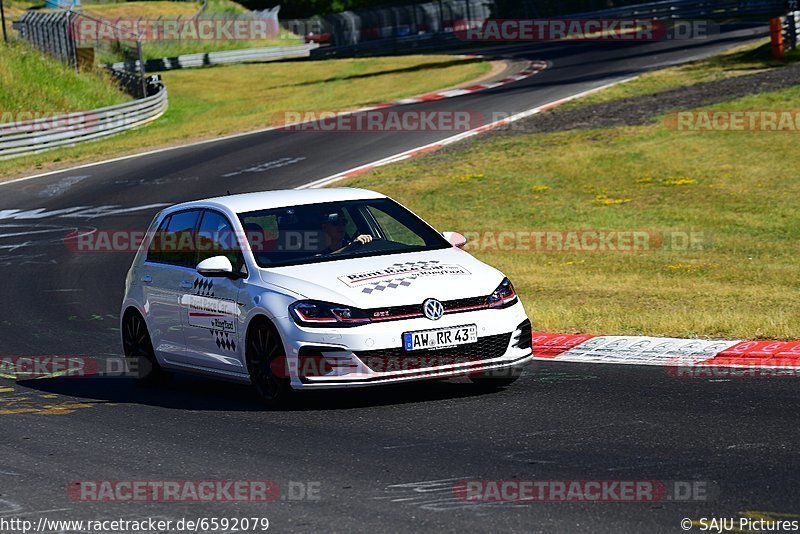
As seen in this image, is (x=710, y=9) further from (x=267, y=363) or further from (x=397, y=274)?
(x=267, y=363)

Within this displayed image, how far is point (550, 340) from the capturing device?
1148 cm

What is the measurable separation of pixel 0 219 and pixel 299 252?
1637cm

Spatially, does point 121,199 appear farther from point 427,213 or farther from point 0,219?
point 427,213

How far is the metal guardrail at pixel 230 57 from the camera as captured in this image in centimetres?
6456

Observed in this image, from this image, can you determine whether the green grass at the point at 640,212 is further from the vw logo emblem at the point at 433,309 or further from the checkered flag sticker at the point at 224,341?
the checkered flag sticker at the point at 224,341

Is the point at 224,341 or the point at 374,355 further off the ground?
the point at 374,355

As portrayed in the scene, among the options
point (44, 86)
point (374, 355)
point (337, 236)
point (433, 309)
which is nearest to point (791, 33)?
point (44, 86)

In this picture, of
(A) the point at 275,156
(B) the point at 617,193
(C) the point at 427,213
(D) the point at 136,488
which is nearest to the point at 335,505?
(D) the point at 136,488

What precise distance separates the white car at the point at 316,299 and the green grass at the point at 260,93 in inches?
865

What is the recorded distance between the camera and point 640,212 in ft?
75.3

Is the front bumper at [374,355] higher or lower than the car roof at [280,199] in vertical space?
lower

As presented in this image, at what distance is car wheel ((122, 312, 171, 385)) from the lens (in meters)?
10.9

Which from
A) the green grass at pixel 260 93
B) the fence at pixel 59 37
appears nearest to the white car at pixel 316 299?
the green grass at pixel 260 93

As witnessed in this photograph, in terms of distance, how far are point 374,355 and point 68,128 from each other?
97.8 feet
